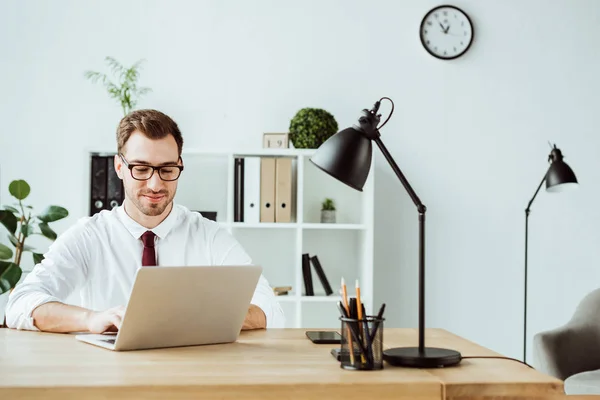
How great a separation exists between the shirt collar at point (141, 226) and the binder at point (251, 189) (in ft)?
3.76

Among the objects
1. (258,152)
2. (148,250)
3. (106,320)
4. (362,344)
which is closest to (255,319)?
(106,320)

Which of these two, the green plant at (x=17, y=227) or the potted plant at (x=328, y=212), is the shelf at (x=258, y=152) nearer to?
the potted plant at (x=328, y=212)

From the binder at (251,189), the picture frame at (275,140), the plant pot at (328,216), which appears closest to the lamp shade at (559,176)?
the plant pot at (328,216)

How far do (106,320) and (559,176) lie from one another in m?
2.48

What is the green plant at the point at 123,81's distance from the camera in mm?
3693

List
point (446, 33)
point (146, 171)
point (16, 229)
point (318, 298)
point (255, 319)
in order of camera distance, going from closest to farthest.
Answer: point (255, 319) → point (146, 171) → point (16, 229) → point (318, 298) → point (446, 33)

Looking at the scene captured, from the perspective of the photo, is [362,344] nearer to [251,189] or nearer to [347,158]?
[347,158]

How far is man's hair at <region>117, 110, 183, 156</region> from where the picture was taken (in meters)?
2.32

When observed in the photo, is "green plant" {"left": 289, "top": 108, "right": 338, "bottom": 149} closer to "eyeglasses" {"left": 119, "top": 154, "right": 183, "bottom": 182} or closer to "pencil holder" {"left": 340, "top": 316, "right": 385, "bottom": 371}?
"eyeglasses" {"left": 119, "top": 154, "right": 183, "bottom": 182}

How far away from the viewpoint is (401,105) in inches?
156

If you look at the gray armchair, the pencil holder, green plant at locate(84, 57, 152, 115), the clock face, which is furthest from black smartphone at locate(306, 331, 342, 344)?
the clock face

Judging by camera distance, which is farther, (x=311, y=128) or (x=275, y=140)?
(x=275, y=140)

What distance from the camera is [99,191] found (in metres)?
3.49

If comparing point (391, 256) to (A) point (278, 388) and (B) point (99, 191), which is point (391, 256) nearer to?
(B) point (99, 191)
